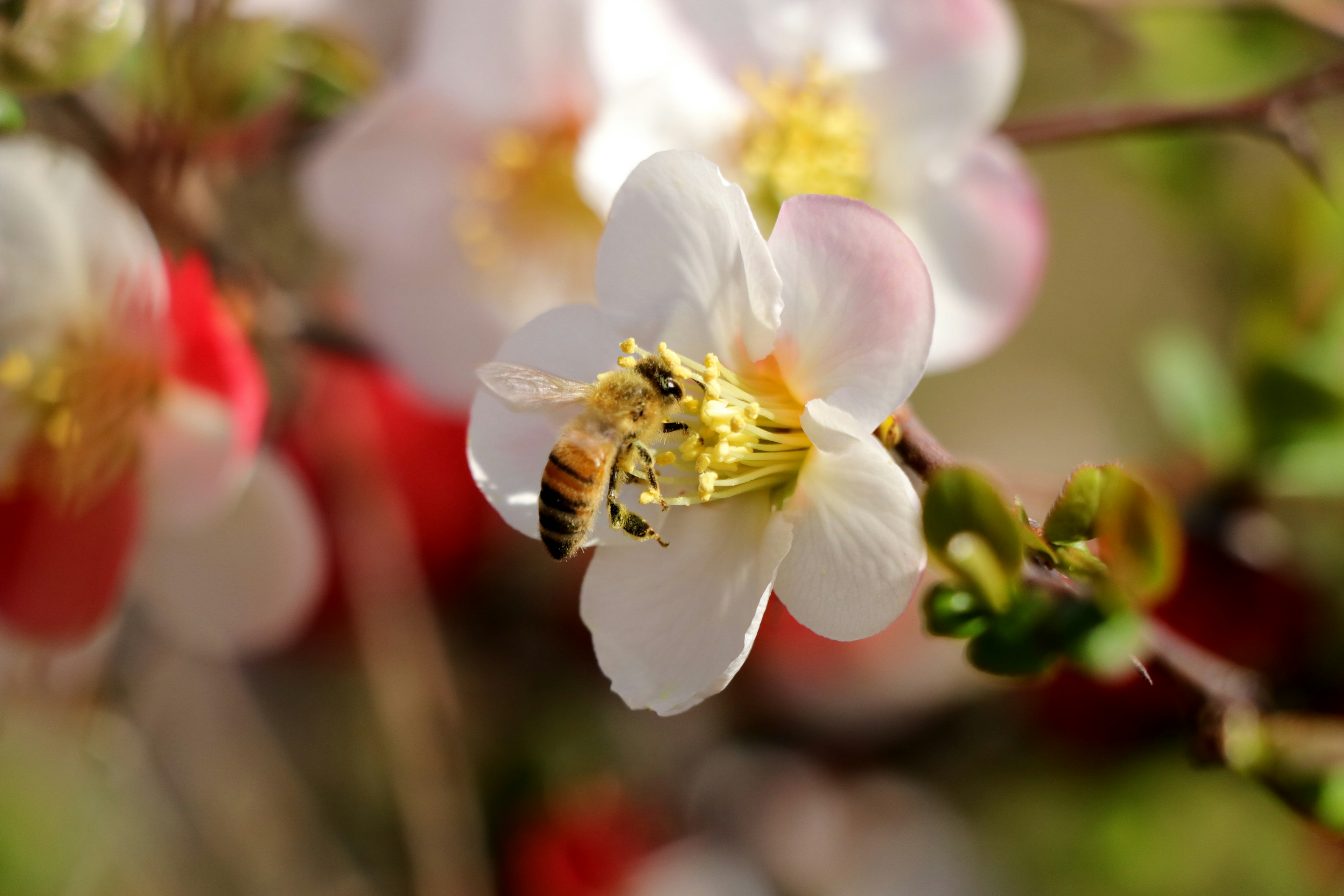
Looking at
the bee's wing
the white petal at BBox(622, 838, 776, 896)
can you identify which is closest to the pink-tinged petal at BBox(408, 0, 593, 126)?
the bee's wing

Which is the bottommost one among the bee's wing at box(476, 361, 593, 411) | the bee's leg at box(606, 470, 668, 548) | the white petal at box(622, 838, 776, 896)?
the white petal at box(622, 838, 776, 896)

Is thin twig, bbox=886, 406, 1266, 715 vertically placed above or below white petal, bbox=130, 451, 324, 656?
above

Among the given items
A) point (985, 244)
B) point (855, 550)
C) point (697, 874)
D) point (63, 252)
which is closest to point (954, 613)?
point (855, 550)

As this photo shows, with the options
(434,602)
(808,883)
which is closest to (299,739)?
(434,602)

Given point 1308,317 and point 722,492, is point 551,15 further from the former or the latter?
point 1308,317

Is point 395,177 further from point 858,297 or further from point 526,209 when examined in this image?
point 858,297

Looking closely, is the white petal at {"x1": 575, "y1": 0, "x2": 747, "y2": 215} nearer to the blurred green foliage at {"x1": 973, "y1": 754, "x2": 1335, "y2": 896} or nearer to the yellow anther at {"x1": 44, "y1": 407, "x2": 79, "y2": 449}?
the yellow anther at {"x1": 44, "y1": 407, "x2": 79, "y2": 449}
